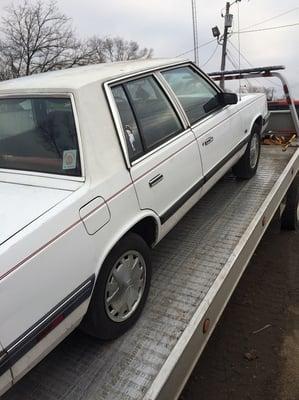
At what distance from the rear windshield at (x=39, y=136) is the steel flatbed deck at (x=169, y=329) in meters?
0.97

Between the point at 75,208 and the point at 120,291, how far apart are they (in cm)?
64

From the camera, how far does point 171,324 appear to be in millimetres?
2312

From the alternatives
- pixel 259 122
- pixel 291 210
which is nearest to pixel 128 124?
pixel 259 122

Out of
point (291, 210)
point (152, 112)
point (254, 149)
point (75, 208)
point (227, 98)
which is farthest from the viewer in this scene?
point (291, 210)

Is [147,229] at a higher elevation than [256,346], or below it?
higher

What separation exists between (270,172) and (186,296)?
2530 mm

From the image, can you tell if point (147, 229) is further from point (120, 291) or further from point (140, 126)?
point (140, 126)

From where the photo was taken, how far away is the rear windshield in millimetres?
2268

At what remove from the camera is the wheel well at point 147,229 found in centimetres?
264

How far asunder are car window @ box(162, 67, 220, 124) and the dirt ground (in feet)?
6.12

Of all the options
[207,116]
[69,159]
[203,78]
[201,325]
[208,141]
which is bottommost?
[201,325]

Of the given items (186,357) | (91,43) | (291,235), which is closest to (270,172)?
(291,235)

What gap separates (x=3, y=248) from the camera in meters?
1.65

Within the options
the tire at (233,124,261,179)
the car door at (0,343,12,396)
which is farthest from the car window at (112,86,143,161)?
the tire at (233,124,261,179)
